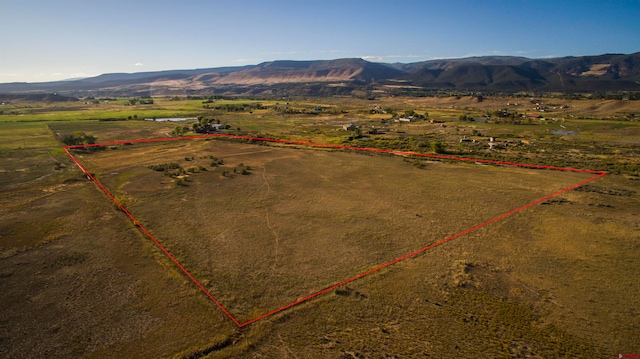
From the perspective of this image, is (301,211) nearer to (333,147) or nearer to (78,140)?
(333,147)

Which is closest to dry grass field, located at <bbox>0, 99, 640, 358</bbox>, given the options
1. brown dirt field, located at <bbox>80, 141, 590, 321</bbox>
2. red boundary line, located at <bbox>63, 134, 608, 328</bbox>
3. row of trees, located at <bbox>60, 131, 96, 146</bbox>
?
brown dirt field, located at <bbox>80, 141, 590, 321</bbox>

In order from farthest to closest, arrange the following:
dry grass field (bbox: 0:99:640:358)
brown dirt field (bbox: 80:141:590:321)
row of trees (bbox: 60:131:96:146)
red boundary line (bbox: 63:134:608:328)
Result: 1. row of trees (bbox: 60:131:96:146)
2. brown dirt field (bbox: 80:141:590:321)
3. red boundary line (bbox: 63:134:608:328)
4. dry grass field (bbox: 0:99:640:358)

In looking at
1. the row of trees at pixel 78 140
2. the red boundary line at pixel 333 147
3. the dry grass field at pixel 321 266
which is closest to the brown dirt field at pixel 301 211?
the dry grass field at pixel 321 266

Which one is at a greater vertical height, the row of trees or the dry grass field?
the row of trees

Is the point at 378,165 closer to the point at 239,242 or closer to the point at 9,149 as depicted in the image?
the point at 239,242

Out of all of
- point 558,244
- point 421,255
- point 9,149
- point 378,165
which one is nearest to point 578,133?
point 378,165

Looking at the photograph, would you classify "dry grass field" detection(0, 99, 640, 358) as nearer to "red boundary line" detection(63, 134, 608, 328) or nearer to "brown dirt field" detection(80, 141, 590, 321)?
"brown dirt field" detection(80, 141, 590, 321)

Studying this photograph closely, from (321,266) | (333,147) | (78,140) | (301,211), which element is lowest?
(321,266)

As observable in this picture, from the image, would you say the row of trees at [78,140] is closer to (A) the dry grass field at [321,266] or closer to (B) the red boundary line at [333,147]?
(B) the red boundary line at [333,147]

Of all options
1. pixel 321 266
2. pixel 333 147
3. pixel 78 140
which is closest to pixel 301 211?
pixel 321 266

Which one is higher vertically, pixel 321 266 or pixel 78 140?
pixel 78 140
